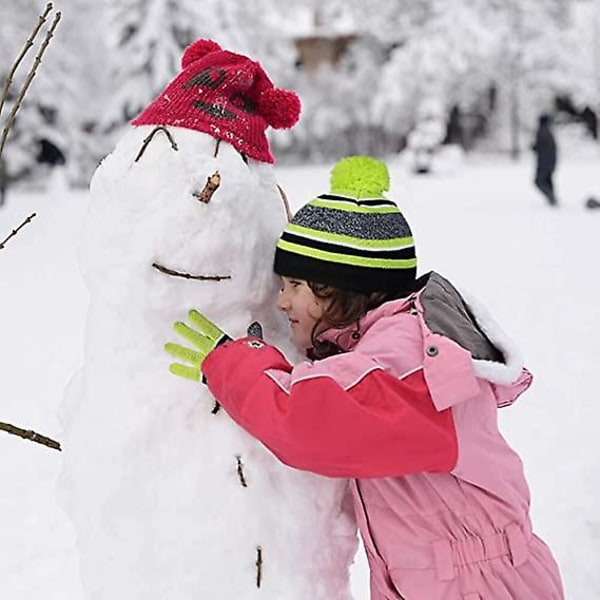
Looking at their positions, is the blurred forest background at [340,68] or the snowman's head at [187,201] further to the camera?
the blurred forest background at [340,68]

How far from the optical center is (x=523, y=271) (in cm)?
924

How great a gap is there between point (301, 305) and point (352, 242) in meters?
0.18

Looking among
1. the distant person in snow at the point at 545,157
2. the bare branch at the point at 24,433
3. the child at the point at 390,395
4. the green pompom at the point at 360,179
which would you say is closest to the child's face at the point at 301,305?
the child at the point at 390,395

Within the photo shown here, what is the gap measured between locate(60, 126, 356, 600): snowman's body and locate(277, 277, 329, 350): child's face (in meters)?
0.09

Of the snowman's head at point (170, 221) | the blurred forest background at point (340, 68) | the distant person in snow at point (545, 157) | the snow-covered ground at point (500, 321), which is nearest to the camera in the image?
the snowman's head at point (170, 221)

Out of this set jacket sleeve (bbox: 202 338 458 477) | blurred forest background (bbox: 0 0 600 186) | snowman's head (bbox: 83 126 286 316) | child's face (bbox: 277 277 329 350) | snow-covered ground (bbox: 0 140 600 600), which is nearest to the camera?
jacket sleeve (bbox: 202 338 458 477)

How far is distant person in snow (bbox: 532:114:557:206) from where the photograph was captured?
1315cm

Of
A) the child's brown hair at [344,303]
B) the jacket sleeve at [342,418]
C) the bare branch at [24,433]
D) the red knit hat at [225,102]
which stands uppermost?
the red knit hat at [225,102]

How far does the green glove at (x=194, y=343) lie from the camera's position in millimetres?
1750

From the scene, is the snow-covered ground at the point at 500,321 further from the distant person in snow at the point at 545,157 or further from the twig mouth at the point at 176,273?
the twig mouth at the point at 176,273

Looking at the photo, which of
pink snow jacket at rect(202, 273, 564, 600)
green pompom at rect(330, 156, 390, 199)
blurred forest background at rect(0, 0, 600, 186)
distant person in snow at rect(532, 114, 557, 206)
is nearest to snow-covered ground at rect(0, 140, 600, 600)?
distant person in snow at rect(532, 114, 557, 206)

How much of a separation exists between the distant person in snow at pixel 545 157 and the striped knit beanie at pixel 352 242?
11941 mm

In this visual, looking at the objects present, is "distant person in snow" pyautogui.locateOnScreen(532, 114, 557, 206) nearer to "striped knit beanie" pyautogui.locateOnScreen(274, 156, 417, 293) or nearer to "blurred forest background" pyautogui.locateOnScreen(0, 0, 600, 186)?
"blurred forest background" pyautogui.locateOnScreen(0, 0, 600, 186)

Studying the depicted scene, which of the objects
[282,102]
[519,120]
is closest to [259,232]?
[282,102]
